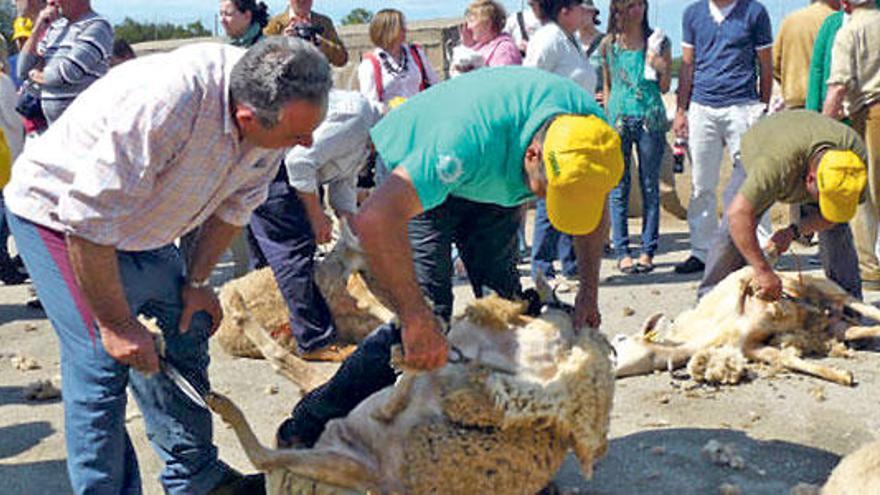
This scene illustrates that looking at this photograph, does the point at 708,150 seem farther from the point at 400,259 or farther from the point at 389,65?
the point at 400,259

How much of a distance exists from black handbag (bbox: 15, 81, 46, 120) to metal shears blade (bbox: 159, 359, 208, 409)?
3614 millimetres

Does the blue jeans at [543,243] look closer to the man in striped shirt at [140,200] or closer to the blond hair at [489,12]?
the blond hair at [489,12]

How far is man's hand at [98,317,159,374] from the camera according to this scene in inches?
117

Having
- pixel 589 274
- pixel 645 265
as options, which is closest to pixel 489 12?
pixel 645 265

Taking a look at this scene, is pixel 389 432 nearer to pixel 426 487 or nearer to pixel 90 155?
pixel 426 487

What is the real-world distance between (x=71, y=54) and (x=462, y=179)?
359 cm

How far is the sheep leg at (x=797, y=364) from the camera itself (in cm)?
492

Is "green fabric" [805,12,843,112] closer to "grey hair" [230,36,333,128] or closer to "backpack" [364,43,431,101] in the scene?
"backpack" [364,43,431,101]

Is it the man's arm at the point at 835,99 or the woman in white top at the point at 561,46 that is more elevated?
the woman in white top at the point at 561,46

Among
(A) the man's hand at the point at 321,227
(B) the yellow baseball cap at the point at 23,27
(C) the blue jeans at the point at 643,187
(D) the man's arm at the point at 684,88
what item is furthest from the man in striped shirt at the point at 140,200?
(B) the yellow baseball cap at the point at 23,27

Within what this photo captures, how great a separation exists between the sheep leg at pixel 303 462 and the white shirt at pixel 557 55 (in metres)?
3.94

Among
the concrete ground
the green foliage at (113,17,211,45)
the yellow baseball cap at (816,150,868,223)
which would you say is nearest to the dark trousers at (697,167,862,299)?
the concrete ground

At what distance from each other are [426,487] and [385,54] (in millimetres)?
4130

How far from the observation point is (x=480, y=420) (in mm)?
3262
